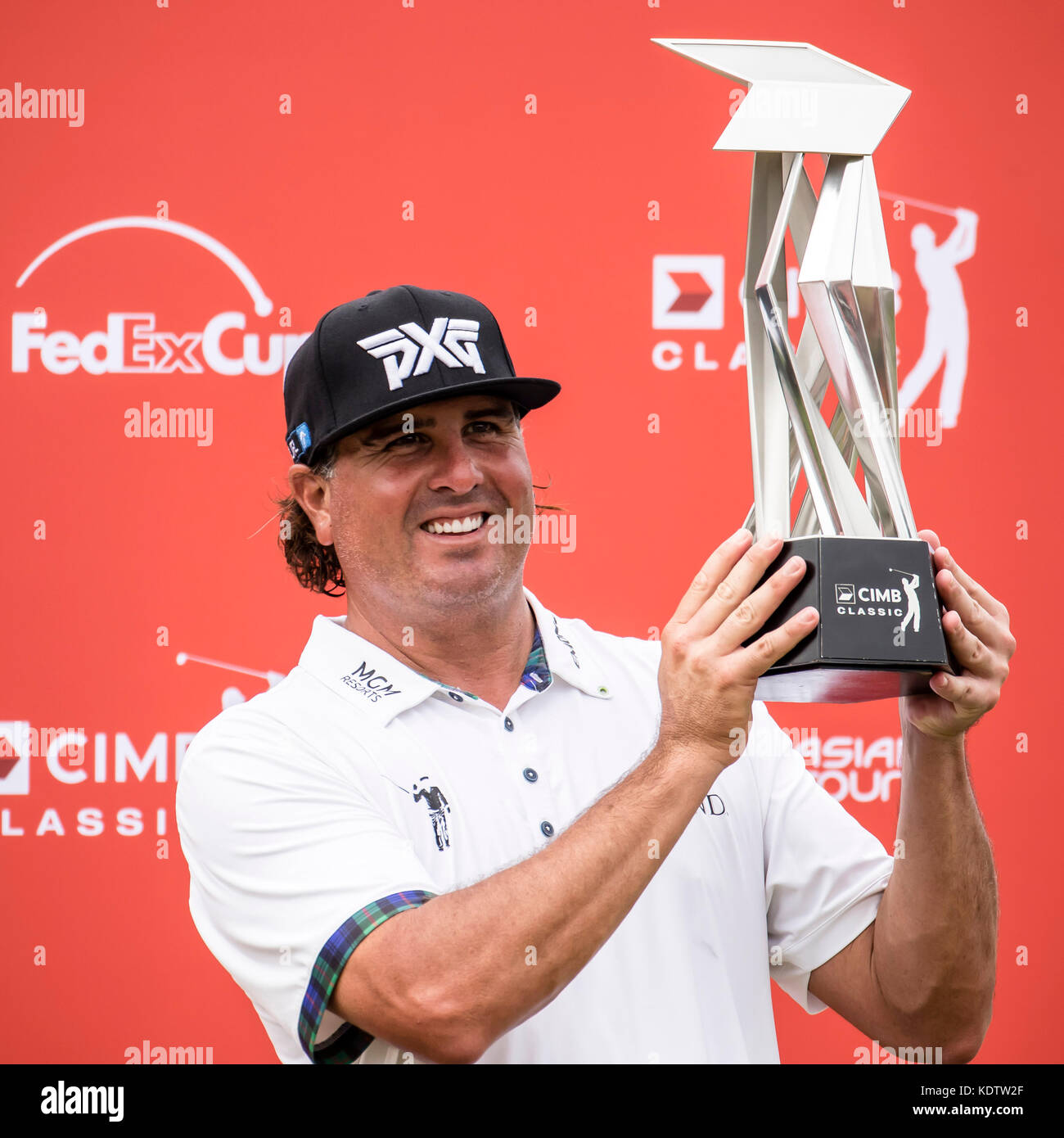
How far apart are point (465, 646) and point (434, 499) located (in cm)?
18

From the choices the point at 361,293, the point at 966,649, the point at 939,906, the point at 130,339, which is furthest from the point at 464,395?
the point at 130,339

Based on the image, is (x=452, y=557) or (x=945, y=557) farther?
(x=452, y=557)

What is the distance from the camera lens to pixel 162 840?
Answer: 7.89ft

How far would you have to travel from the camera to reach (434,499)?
1470 mm

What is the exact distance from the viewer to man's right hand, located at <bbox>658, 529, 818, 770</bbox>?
3.47 feet

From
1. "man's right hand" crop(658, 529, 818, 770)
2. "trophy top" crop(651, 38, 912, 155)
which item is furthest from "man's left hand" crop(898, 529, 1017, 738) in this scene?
"trophy top" crop(651, 38, 912, 155)

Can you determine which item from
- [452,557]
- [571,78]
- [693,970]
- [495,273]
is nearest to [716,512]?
[495,273]

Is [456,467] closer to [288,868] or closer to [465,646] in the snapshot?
[465,646]

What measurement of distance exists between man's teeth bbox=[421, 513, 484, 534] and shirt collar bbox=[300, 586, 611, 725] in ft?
0.51

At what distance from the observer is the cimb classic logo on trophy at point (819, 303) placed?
1248 millimetres

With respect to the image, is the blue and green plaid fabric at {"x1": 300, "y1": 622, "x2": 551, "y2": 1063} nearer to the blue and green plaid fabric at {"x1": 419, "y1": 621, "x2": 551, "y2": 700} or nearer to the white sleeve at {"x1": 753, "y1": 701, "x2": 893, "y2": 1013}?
the blue and green plaid fabric at {"x1": 419, "y1": 621, "x2": 551, "y2": 700}
